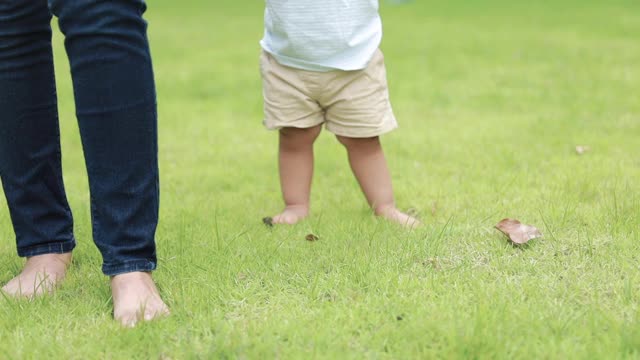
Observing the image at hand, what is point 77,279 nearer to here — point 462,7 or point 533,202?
point 533,202

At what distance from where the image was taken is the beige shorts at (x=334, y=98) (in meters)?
3.06

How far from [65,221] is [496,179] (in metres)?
1.85

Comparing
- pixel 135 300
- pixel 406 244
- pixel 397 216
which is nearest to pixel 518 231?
pixel 406 244

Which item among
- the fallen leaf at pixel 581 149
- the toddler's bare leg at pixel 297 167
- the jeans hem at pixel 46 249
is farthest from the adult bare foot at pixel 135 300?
the fallen leaf at pixel 581 149

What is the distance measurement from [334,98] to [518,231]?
0.92m

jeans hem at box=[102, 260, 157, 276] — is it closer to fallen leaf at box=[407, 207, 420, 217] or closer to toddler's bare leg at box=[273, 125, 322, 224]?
toddler's bare leg at box=[273, 125, 322, 224]

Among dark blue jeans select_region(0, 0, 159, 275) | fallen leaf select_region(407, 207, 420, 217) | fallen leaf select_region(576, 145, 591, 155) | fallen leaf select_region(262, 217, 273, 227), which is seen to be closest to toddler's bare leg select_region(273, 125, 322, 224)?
fallen leaf select_region(262, 217, 273, 227)

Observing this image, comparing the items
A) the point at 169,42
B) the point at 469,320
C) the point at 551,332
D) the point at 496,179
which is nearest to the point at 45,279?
the point at 469,320

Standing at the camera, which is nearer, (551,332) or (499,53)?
(551,332)

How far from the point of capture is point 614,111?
5.01 m

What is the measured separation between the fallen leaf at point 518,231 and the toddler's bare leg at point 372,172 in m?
0.60

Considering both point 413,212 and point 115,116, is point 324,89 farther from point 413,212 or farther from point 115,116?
point 115,116

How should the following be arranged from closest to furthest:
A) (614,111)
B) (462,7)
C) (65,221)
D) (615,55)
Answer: (65,221) < (614,111) < (615,55) < (462,7)

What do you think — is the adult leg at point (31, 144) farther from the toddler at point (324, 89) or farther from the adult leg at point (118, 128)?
the toddler at point (324, 89)
